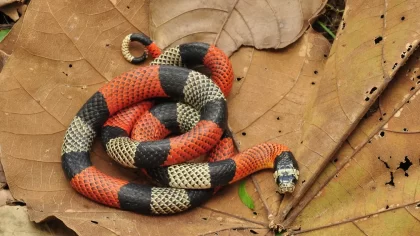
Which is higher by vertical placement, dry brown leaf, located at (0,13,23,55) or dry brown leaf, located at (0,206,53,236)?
dry brown leaf, located at (0,13,23,55)

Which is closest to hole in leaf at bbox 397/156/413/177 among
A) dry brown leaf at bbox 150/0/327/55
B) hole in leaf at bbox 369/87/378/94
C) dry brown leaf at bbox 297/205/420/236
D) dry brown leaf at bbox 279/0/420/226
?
dry brown leaf at bbox 297/205/420/236

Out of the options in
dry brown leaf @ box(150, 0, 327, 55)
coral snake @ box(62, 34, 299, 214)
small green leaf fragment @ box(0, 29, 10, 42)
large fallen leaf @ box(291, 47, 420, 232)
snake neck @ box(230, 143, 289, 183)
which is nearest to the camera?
large fallen leaf @ box(291, 47, 420, 232)

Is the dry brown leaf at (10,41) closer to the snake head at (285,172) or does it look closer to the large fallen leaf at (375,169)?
the snake head at (285,172)

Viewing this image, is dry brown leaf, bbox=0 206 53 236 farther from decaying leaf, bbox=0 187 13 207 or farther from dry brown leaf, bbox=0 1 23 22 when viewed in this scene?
dry brown leaf, bbox=0 1 23 22

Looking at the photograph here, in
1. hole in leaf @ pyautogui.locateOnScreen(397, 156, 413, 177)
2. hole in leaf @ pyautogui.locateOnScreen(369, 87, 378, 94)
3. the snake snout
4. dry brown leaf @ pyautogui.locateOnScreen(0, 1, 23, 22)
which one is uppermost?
hole in leaf @ pyautogui.locateOnScreen(369, 87, 378, 94)

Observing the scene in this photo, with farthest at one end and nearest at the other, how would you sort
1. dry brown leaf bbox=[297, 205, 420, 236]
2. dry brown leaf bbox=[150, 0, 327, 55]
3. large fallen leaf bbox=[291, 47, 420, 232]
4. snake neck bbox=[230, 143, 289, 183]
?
dry brown leaf bbox=[150, 0, 327, 55]
snake neck bbox=[230, 143, 289, 183]
large fallen leaf bbox=[291, 47, 420, 232]
dry brown leaf bbox=[297, 205, 420, 236]

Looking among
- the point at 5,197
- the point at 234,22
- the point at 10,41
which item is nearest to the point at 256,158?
the point at 234,22

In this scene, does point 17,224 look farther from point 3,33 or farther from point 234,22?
point 234,22
